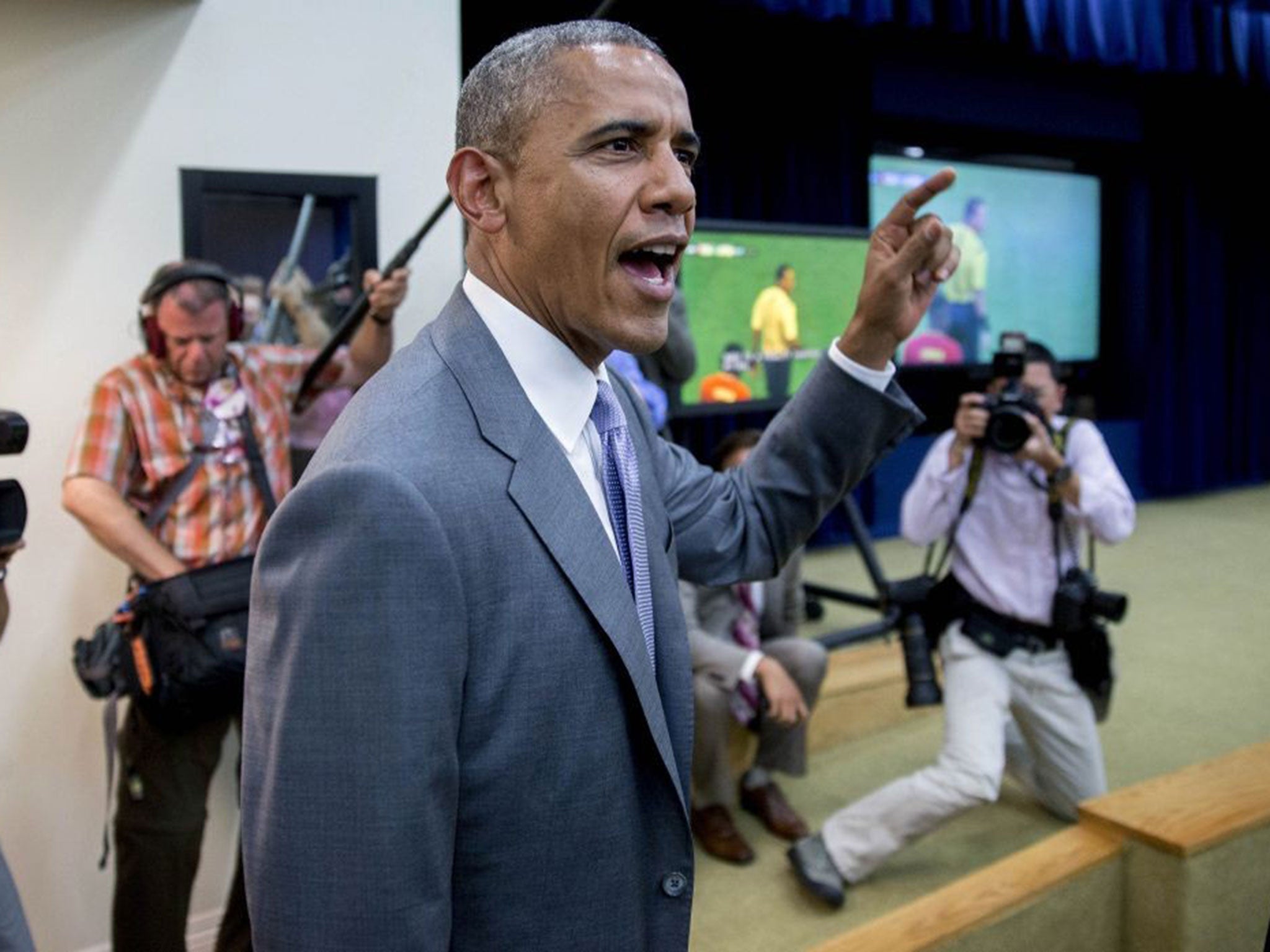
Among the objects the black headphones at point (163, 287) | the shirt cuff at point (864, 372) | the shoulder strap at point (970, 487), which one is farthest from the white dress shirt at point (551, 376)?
the shoulder strap at point (970, 487)

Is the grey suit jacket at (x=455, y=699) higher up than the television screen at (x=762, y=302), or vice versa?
the television screen at (x=762, y=302)

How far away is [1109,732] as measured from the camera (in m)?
3.54

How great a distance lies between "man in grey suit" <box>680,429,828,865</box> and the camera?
9.04 ft

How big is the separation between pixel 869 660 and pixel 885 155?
3353 millimetres

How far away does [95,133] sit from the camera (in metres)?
2.11

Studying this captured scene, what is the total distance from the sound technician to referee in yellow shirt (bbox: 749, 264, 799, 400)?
217 centimetres

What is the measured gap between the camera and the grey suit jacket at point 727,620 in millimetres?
2775

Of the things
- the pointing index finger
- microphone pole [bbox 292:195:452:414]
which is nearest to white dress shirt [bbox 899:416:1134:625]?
microphone pole [bbox 292:195:452:414]

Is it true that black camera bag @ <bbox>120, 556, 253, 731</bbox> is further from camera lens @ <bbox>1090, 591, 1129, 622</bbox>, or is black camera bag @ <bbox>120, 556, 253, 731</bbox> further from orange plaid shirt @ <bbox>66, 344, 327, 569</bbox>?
camera lens @ <bbox>1090, 591, 1129, 622</bbox>

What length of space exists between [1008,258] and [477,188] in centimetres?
645

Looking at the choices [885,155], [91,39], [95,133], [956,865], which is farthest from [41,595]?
[885,155]

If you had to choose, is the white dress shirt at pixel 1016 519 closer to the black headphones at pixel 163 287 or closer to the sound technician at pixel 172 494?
the sound technician at pixel 172 494

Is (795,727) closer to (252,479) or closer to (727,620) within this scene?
(727,620)

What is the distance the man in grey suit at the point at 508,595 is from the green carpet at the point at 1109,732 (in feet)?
5.21
